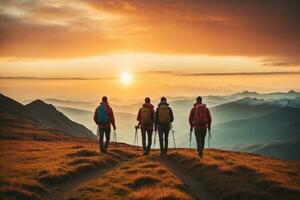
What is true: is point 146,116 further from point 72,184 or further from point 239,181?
point 239,181

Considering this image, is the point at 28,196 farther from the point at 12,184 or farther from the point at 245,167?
the point at 245,167

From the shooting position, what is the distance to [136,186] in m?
24.1

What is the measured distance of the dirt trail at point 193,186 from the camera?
22.7m

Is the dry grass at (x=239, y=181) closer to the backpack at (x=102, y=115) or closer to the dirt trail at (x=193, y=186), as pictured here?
the dirt trail at (x=193, y=186)

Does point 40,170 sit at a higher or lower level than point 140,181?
higher

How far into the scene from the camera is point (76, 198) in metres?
20.7

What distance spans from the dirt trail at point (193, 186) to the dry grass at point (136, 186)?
1.88 ft

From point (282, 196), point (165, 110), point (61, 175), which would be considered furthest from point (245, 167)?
point (61, 175)

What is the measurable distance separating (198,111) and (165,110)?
10.4 feet

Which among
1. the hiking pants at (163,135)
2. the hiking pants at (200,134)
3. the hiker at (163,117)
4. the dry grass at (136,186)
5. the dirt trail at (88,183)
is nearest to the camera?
the dry grass at (136,186)

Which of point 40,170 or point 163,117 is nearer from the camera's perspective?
point 40,170

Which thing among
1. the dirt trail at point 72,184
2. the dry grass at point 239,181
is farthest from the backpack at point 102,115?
the dry grass at point 239,181

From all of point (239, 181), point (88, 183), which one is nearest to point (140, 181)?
point (88, 183)

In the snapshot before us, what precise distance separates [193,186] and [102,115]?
13.3 metres
